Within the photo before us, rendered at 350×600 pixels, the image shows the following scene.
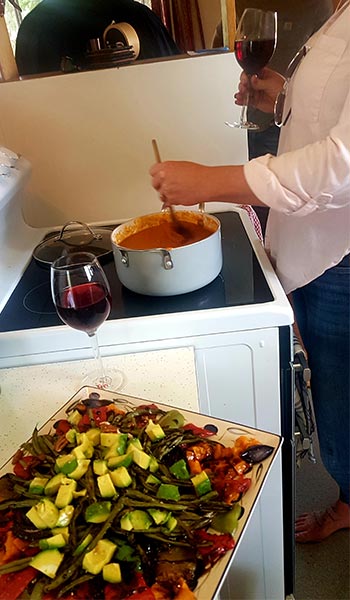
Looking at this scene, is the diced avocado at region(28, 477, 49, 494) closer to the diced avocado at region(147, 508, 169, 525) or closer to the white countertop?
the diced avocado at region(147, 508, 169, 525)

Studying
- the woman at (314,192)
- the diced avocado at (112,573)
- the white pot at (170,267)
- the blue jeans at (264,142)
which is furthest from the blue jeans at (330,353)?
the blue jeans at (264,142)

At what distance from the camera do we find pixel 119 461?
0.58 metres

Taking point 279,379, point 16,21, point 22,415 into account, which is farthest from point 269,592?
point 16,21

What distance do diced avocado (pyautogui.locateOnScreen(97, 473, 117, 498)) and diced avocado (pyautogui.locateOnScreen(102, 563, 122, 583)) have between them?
8cm

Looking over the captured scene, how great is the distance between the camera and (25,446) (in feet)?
2.08

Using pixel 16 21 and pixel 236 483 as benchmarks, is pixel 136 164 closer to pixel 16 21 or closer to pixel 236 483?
pixel 16 21

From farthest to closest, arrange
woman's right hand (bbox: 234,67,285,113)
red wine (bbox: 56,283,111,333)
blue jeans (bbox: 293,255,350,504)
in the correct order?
woman's right hand (bbox: 234,67,285,113) < blue jeans (bbox: 293,255,350,504) < red wine (bbox: 56,283,111,333)

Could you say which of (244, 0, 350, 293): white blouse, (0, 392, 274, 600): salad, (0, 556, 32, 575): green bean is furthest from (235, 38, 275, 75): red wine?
(0, 556, 32, 575): green bean

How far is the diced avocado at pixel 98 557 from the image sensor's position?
48 centimetres

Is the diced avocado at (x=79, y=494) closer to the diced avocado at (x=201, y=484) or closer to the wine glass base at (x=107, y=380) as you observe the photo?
the diced avocado at (x=201, y=484)

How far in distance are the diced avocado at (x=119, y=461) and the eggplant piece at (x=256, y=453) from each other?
0.40ft

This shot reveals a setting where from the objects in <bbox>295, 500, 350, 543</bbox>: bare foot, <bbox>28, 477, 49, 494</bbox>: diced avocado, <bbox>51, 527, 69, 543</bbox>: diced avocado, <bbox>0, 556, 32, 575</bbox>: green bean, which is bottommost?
<bbox>295, 500, 350, 543</bbox>: bare foot

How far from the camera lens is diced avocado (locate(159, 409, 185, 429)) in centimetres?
64

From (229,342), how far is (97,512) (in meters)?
0.47
